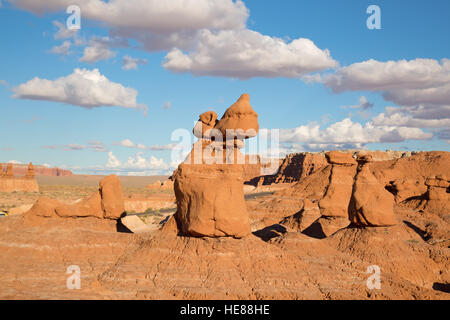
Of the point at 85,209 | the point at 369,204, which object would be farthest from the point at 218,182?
the point at 369,204

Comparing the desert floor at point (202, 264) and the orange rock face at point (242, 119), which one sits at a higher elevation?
the orange rock face at point (242, 119)

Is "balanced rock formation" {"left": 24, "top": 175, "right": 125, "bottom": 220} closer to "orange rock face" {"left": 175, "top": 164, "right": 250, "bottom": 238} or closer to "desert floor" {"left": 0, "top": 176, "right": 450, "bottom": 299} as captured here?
"desert floor" {"left": 0, "top": 176, "right": 450, "bottom": 299}

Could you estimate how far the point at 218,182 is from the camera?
52.3ft

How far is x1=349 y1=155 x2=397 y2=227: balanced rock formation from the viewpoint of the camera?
2020cm

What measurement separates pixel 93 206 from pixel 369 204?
38.8 ft

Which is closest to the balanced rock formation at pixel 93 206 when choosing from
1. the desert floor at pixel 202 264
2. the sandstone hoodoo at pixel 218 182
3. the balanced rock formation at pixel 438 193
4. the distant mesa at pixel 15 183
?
the desert floor at pixel 202 264

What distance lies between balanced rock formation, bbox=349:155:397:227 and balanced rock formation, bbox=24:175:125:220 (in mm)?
10372

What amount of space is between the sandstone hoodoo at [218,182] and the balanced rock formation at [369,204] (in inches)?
248

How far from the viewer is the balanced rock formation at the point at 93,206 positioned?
18078 mm

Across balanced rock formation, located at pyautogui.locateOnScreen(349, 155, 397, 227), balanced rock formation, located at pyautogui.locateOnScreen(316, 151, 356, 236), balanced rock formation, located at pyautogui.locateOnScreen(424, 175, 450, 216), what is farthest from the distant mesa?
balanced rock formation, located at pyautogui.locateOnScreen(349, 155, 397, 227)

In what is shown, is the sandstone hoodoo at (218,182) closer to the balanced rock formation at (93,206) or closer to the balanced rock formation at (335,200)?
the balanced rock formation at (93,206)
